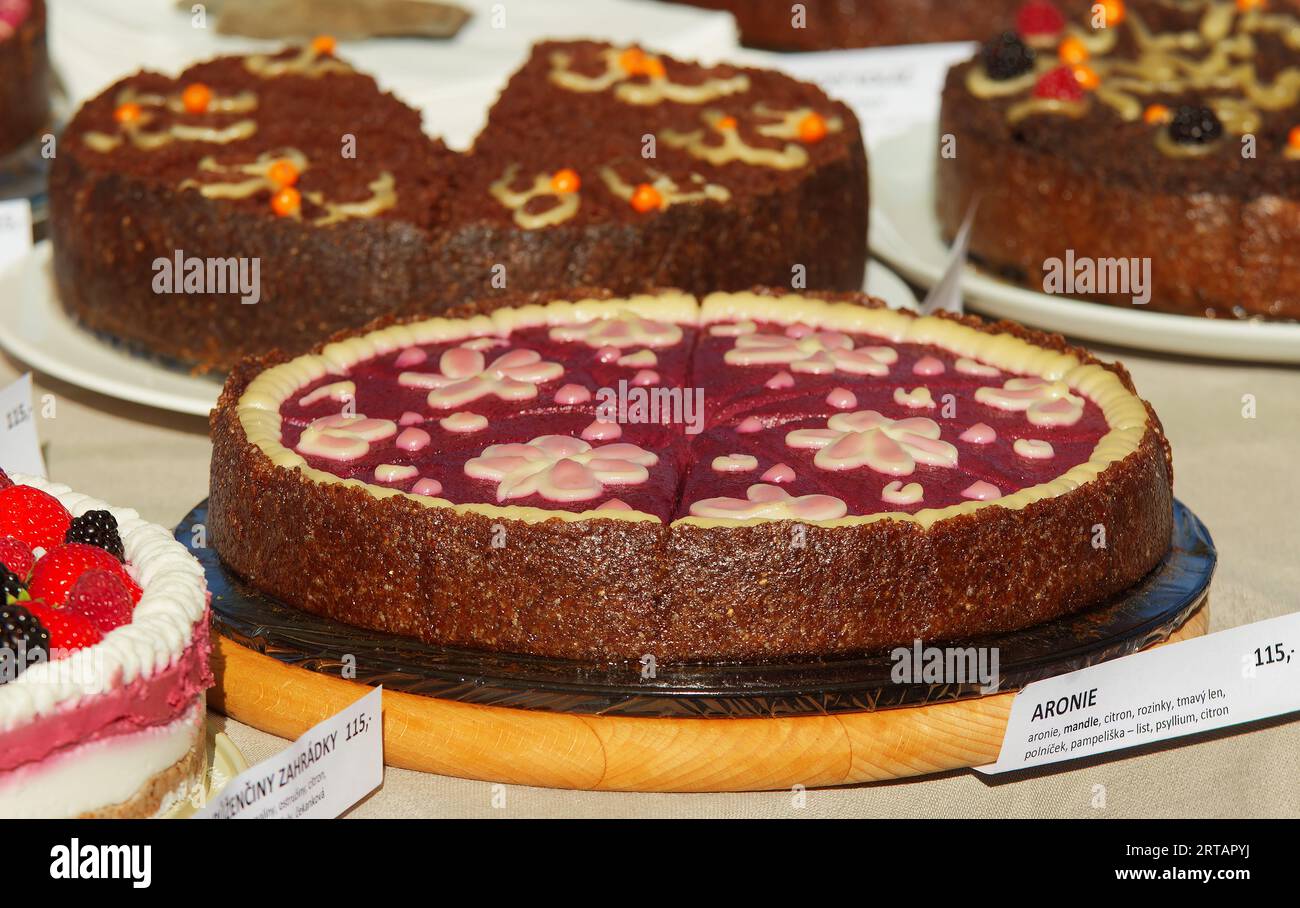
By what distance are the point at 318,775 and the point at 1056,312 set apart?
7.48 ft

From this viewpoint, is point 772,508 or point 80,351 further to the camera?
point 80,351

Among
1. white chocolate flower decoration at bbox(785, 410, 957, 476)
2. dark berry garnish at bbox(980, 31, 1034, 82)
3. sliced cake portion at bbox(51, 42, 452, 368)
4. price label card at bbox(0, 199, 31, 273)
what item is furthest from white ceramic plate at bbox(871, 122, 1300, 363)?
price label card at bbox(0, 199, 31, 273)

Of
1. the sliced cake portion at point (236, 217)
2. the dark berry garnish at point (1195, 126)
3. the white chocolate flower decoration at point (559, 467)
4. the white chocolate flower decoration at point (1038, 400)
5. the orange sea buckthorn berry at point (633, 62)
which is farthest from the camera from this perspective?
the orange sea buckthorn berry at point (633, 62)

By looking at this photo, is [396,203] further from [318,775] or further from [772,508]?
[318,775]

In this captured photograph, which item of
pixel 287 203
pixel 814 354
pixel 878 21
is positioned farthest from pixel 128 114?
pixel 878 21

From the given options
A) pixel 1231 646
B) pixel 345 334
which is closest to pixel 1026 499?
pixel 1231 646

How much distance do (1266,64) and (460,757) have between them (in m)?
3.11

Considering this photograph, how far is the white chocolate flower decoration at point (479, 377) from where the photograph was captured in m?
2.85

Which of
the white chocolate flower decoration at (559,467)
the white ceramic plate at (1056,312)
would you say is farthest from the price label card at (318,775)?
the white ceramic plate at (1056,312)

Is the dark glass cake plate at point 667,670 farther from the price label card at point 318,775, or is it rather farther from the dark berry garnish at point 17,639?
the dark berry garnish at point 17,639

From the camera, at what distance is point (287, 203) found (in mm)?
3543

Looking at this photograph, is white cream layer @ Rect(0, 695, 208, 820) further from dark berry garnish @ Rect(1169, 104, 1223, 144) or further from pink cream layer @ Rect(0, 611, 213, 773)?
dark berry garnish @ Rect(1169, 104, 1223, 144)

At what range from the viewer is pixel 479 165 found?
12.6 feet

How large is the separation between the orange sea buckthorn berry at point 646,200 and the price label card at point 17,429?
3.86 feet
